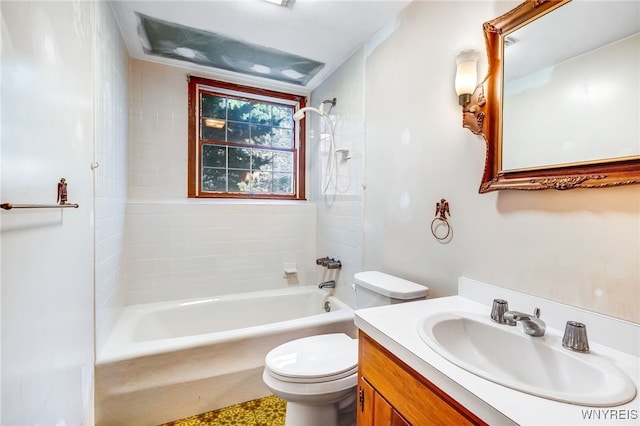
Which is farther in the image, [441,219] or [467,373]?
[441,219]

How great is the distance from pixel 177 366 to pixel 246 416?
49 cm

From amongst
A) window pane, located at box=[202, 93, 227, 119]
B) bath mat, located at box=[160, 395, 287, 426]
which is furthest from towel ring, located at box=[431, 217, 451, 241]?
window pane, located at box=[202, 93, 227, 119]

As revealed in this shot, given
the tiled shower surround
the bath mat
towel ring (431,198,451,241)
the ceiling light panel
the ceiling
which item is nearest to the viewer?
towel ring (431,198,451,241)

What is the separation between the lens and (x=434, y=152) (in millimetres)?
1478

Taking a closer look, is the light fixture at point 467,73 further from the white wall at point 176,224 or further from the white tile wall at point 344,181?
the white wall at point 176,224

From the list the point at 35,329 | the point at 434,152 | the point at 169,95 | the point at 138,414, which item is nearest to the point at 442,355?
the point at 434,152

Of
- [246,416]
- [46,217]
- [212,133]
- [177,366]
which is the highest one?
[212,133]

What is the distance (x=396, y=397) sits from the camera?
2.75ft

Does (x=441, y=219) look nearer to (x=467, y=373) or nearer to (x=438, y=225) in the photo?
(x=438, y=225)

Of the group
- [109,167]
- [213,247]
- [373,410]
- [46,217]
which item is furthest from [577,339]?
[213,247]

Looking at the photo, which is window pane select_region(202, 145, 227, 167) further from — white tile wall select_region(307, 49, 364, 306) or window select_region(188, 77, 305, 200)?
white tile wall select_region(307, 49, 364, 306)

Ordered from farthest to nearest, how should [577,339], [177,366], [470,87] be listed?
[177,366]
[470,87]
[577,339]

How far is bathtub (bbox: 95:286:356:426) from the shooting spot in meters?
1.50

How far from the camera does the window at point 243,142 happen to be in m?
2.57
